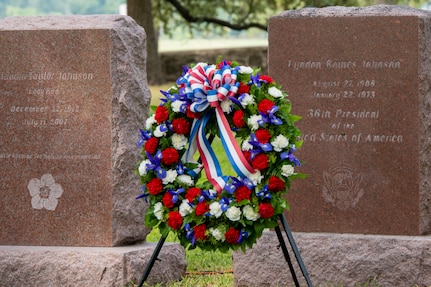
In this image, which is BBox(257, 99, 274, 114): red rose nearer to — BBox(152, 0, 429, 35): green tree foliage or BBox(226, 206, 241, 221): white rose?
BBox(226, 206, 241, 221): white rose

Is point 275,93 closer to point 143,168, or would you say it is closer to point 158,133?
point 158,133

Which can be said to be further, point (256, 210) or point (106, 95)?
point (106, 95)

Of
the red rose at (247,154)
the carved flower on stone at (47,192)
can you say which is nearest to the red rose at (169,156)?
the red rose at (247,154)

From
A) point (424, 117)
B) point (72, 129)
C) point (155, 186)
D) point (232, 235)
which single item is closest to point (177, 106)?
point (155, 186)

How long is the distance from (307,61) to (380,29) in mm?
576

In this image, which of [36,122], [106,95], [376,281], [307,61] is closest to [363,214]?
[376,281]

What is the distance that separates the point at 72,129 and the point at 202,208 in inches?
70.7

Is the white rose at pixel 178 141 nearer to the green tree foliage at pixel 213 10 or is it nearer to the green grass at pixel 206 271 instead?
the green grass at pixel 206 271

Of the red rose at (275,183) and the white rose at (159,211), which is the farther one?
the white rose at (159,211)

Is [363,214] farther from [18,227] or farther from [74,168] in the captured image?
[18,227]

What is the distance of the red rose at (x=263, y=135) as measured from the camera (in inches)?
212

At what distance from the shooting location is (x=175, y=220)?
5.50m

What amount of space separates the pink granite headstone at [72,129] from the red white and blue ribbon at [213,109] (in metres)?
1.26

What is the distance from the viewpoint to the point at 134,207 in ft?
22.6
